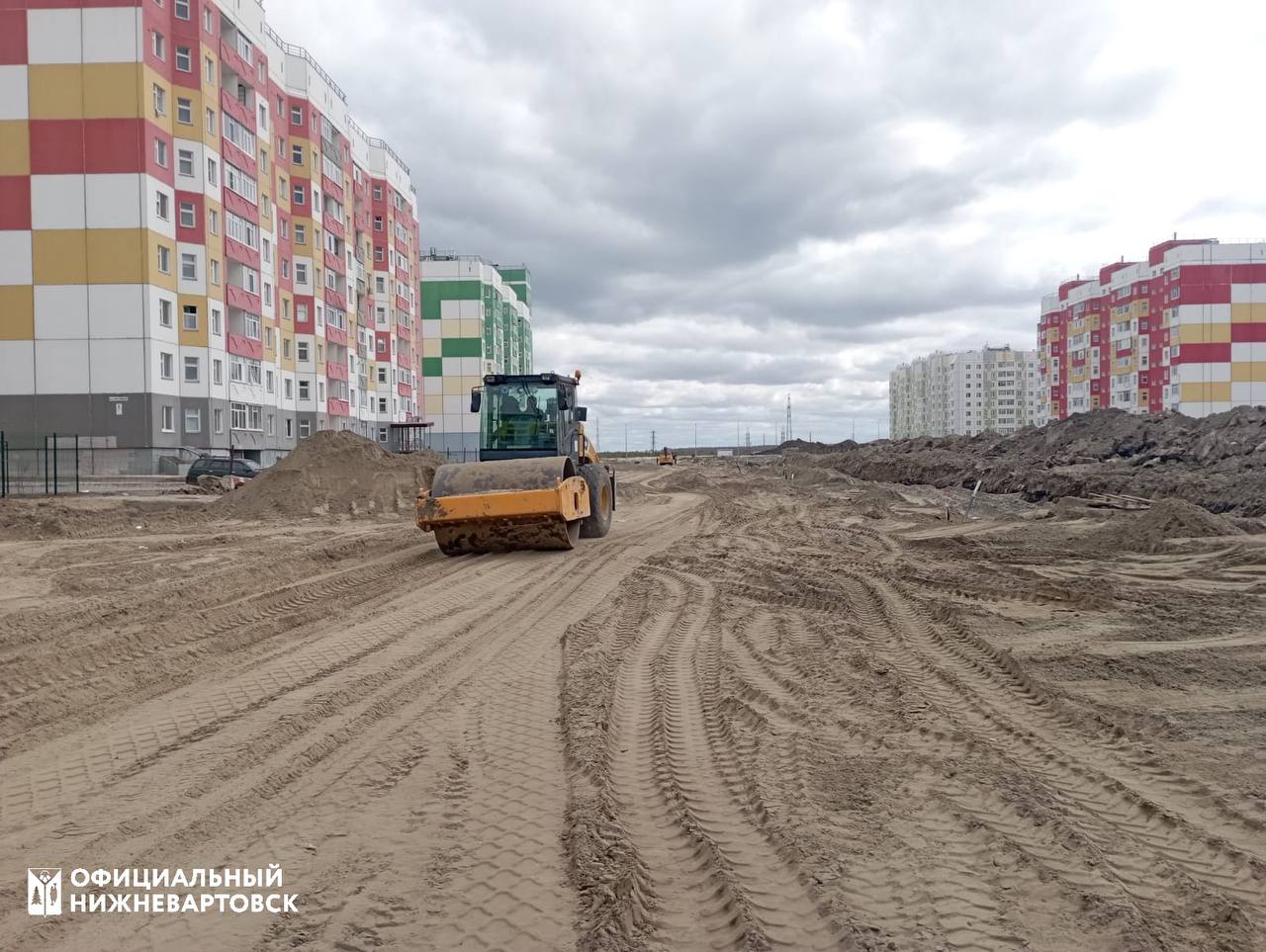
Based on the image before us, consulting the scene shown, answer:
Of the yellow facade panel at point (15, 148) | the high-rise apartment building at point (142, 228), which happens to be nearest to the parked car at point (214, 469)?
the high-rise apartment building at point (142, 228)

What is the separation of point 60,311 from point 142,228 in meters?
4.61

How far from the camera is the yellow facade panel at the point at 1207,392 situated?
8581 cm

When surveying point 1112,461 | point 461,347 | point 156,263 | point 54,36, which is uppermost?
point 54,36

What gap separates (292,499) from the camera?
24.4 metres

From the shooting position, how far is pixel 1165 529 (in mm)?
14773

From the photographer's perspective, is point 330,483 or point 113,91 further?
point 113,91

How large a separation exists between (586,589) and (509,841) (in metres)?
7.66

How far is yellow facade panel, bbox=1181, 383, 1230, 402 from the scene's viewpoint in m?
85.8

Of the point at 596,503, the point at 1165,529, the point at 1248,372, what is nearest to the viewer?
the point at 1165,529

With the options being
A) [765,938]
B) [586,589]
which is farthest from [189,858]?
[586,589]

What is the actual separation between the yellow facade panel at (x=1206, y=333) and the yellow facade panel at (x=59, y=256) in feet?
286

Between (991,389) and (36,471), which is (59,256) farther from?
(991,389)

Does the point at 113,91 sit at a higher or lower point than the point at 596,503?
higher

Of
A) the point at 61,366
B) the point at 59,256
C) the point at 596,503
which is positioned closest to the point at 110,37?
the point at 59,256
